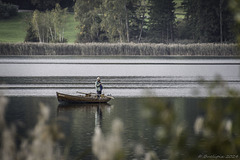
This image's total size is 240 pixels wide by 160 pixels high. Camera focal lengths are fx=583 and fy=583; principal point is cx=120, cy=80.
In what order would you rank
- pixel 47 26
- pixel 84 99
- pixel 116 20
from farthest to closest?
pixel 47 26
pixel 116 20
pixel 84 99

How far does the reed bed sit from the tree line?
11.4 meters

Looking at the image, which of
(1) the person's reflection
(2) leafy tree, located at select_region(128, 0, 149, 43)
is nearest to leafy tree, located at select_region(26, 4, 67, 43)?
(2) leafy tree, located at select_region(128, 0, 149, 43)

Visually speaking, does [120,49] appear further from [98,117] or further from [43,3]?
[98,117]

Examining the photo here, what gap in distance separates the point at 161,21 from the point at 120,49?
686 inches

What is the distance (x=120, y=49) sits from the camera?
88.4 meters

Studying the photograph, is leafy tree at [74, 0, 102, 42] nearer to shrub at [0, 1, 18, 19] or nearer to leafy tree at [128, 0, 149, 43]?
leafy tree at [128, 0, 149, 43]

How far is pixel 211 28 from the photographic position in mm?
98688

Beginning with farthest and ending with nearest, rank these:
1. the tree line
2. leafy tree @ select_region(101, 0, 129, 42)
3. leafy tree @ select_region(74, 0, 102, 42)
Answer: leafy tree @ select_region(74, 0, 102, 42) → leafy tree @ select_region(101, 0, 129, 42) → the tree line

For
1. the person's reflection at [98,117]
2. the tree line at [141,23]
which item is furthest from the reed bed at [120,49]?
the person's reflection at [98,117]

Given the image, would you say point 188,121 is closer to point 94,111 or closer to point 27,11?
point 94,111

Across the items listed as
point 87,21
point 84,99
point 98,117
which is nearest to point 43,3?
point 87,21

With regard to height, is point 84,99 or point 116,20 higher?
point 116,20

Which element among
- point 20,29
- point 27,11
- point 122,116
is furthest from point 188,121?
point 27,11

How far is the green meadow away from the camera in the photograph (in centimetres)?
10948
